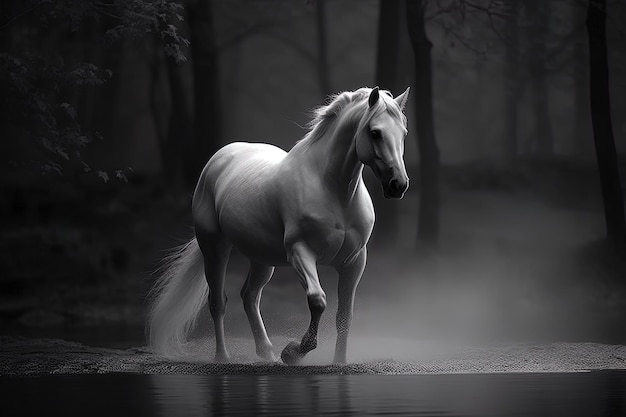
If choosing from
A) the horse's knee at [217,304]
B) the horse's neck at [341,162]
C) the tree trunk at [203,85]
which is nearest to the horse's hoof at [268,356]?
the horse's knee at [217,304]

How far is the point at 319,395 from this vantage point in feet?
20.0

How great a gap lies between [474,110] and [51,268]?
69.3 feet

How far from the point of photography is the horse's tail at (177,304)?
978 cm

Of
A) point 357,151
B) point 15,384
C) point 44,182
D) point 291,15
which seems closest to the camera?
point 15,384

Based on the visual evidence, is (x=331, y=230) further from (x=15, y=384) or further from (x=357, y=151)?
(x=15, y=384)

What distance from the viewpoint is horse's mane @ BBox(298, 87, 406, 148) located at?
25.3 feet

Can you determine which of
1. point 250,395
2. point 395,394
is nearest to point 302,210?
point 250,395

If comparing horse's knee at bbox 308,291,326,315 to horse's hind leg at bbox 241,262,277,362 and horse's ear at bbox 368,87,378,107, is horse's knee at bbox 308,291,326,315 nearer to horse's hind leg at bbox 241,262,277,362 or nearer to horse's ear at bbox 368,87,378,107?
horse's ear at bbox 368,87,378,107

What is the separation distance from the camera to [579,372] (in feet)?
24.8

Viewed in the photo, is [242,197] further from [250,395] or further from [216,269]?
[250,395]

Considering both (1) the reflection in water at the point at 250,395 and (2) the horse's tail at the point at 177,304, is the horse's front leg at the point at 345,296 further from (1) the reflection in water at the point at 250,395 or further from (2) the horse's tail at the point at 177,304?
(2) the horse's tail at the point at 177,304

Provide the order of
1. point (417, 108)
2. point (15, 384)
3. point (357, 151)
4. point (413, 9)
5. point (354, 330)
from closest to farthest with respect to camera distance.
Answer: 1. point (15, 384)
2. point (357, 151)
3. point (354, 330)
4. point (413, 9)
5. point (417, 108)

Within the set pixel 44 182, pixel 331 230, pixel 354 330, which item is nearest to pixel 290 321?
pixel 354 330

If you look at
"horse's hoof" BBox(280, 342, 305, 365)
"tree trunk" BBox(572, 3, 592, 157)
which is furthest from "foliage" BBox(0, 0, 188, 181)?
"tree trunk" BBox(572, 3, 592, 157)
